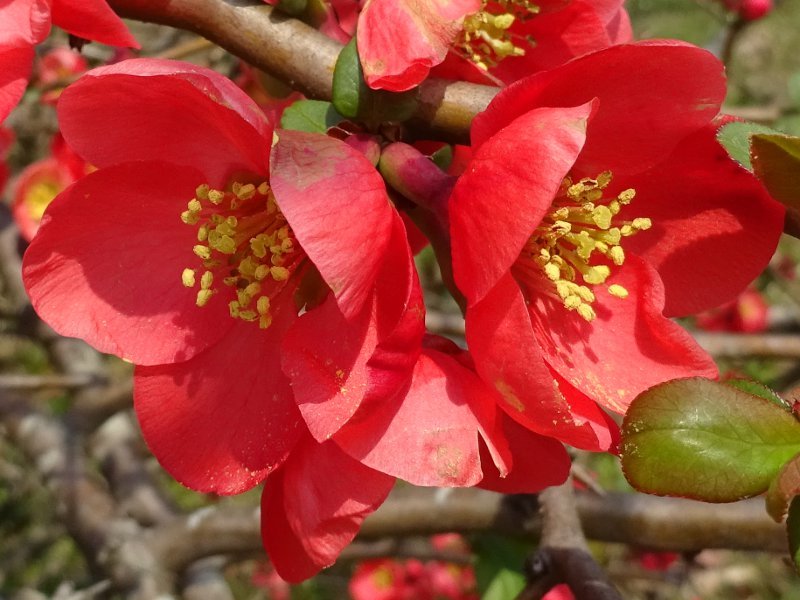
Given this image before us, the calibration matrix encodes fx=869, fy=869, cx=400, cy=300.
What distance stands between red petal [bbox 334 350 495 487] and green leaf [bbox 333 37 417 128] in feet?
0.57

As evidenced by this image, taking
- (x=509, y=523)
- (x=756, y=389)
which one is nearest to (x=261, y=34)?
(x=756, y=389)

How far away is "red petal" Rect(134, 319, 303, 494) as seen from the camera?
2.07ft

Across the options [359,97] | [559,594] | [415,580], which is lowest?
[415,580]

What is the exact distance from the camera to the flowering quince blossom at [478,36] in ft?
1.81

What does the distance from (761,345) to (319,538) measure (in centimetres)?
119

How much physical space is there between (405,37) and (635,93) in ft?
0.50

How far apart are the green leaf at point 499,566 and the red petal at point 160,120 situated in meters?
0.68

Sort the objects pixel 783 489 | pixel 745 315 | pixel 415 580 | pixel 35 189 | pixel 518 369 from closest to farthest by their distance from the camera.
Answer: pixel 783 489, pixel 518 369, pixel 35 189, pixel 745 315, pixel 415 580

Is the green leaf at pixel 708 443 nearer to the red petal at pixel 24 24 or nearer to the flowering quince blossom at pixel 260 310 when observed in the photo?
the flowering quince blossom at pixel 260 310

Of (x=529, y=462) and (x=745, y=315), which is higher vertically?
(x=529, y=462)

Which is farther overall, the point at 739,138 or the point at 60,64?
the point at 60,64

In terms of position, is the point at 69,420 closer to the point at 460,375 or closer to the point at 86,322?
the point at 86,322

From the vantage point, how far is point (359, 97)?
587 mm

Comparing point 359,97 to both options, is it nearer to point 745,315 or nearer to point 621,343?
point 621,343
